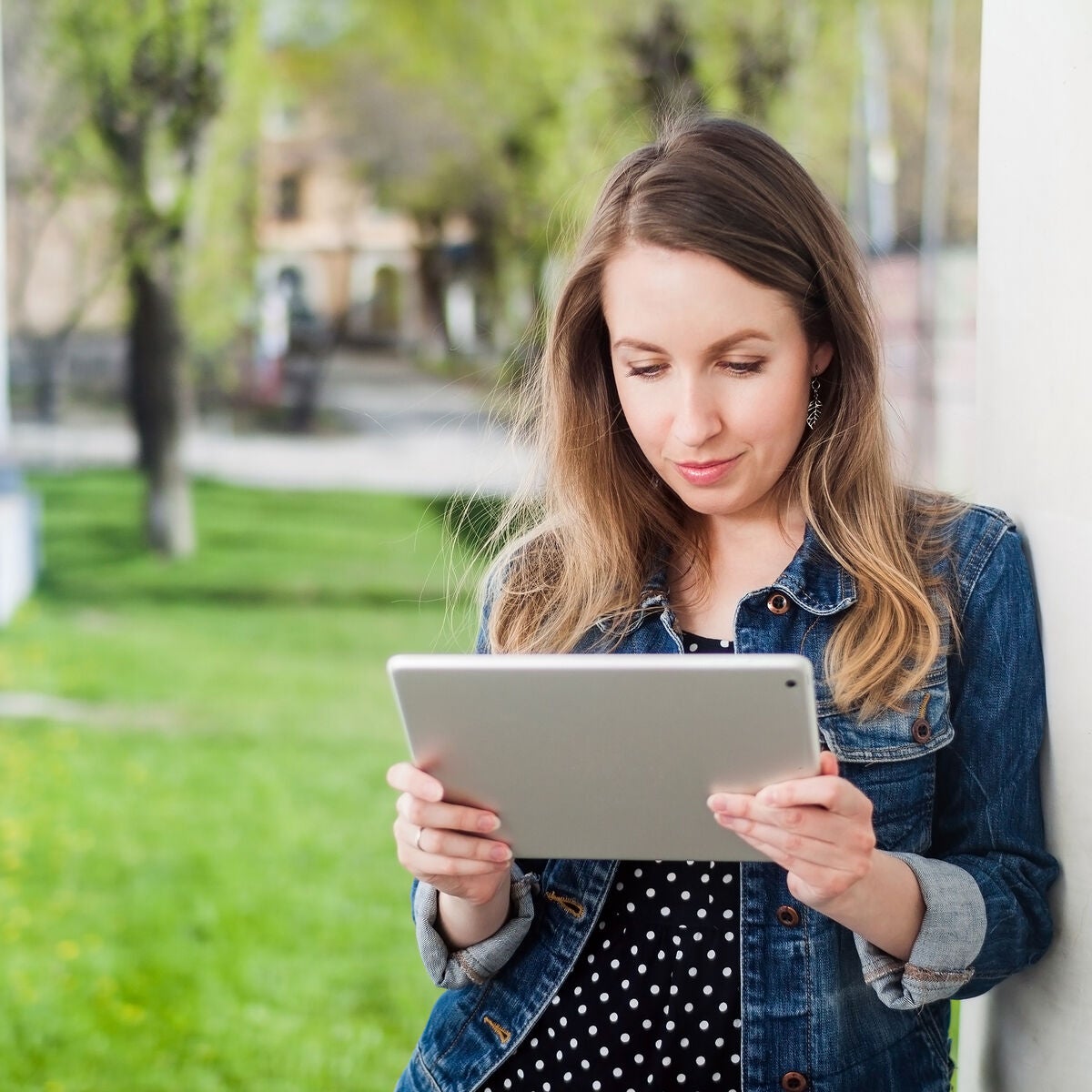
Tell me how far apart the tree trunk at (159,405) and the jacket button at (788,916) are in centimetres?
662

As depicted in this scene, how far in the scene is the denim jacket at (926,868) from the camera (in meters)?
1.23

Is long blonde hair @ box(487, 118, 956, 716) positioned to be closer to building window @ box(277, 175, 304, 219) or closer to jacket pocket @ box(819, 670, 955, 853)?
jacket pocket @ box(819, 670, 955, 853)

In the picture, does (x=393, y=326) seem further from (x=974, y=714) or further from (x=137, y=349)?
(x=974, y=714)

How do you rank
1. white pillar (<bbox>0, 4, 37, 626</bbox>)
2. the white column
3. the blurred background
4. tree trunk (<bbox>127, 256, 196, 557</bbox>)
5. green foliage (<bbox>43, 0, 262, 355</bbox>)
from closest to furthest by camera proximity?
the blurred background → green foliage (<bbox>43, 0, 262, 355</bbox>) → the white column → white pillar (<bbox>0, 4, 37, 626</bbox>) → tree trunk (<bbox>127, 256, 196, 557</bbox>)

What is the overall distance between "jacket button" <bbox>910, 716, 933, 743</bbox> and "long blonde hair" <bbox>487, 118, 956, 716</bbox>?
0.03 metres

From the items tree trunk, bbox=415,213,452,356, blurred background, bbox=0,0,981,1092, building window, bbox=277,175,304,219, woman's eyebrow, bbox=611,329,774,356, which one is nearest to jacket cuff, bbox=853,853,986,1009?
woman's eyebrow, bbox=611,329,774,356

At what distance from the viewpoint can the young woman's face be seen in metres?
1.29

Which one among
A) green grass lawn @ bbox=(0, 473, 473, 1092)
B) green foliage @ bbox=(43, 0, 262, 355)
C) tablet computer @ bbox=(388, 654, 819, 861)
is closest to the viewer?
tablet computer @ bbox=(388, 654, 819, 861)

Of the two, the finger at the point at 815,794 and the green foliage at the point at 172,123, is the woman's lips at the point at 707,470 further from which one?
the green foliage at the point at 172,123

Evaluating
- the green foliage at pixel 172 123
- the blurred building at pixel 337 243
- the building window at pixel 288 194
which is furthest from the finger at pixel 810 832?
the building window at pixel 288 194

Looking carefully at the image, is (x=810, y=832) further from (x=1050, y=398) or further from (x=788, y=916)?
(x=1050, y=398)

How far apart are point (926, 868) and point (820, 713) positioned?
0.57 feet

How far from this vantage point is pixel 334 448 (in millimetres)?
7672

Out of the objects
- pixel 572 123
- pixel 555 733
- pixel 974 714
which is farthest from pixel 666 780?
pixel 572 123
